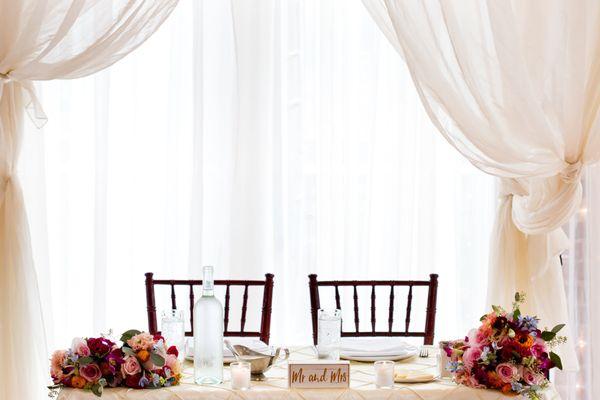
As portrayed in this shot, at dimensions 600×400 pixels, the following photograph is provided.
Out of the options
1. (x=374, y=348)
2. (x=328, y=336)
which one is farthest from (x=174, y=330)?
(x=374, y=348)

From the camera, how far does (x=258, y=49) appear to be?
3.63 metres

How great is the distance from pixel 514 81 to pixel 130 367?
60.1 inches

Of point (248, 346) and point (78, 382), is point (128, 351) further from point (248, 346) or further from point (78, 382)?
point (248, 346)

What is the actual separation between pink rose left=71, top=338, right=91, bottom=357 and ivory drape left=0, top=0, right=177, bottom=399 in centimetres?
88

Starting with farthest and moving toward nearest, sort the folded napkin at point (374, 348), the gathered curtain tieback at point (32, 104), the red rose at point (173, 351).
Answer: the gathered curtain tieback at point (32, 104), the folded napkin at point (374, 348), the red rose at point (173, 351)

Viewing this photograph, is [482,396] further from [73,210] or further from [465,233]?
[73,210]

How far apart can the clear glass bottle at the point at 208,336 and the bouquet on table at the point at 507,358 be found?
0.59 meters

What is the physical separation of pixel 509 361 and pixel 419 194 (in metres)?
1.54

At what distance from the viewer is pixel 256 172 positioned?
11.9 feet

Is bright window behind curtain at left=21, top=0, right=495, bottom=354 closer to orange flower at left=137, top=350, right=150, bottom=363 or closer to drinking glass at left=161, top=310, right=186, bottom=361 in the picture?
drinking glass at left=161, top=310, right=186, bottom=361

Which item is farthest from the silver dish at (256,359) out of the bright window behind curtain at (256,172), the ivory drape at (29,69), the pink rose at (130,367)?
the bright window behind curtain at (256,172)

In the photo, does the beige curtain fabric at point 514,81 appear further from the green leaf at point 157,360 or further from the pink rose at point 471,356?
the green leaf at point 157,360

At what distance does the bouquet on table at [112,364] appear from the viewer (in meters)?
2.15

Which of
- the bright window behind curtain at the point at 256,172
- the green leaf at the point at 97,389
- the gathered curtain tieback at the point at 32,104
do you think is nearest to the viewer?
the green leaf at the point at 97,389
